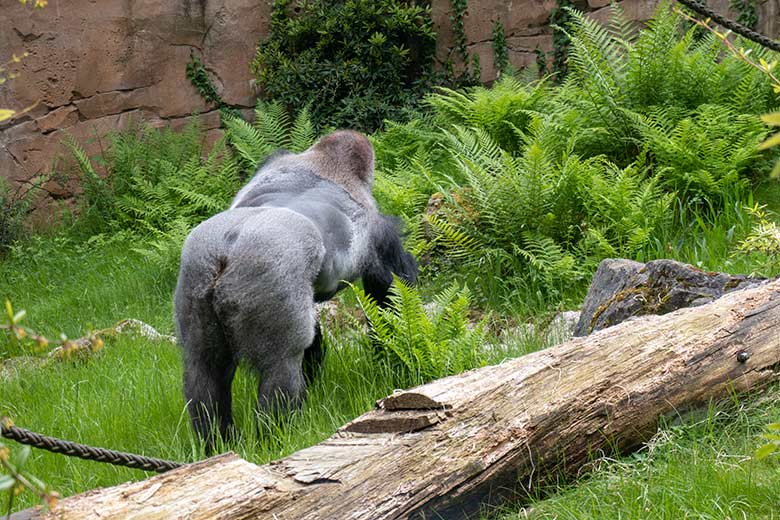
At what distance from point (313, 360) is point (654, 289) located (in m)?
2.12

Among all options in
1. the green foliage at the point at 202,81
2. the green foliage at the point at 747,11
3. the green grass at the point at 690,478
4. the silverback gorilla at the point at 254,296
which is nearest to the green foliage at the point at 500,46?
the green foliage at the point at 747,11

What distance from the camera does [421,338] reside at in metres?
5.29

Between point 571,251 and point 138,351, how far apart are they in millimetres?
3554

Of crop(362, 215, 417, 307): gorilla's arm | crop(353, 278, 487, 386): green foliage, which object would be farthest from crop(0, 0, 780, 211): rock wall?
crop(353, 278, 487, 386): green foliage

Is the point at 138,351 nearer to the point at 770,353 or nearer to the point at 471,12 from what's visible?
the point at 770,353

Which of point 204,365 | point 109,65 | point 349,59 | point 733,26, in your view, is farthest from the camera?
point 349,59

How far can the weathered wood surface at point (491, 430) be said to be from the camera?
298cm

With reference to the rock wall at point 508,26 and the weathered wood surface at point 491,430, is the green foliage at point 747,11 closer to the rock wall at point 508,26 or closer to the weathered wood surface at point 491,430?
the rock wall at point 508,26

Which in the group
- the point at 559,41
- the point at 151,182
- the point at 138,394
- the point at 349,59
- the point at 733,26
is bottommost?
the point at 138,394

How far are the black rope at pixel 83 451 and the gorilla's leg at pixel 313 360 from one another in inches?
100

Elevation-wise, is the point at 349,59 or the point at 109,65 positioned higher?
the point at 109,65

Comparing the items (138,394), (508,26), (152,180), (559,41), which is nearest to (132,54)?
(152,180)

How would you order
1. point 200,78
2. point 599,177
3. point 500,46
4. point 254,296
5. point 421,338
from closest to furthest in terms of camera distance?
point 254,296 → point 421,338 → point 599,177 → point 500,46 → point 200,78

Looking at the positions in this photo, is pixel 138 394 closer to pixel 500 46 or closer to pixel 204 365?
pixel 204 365
